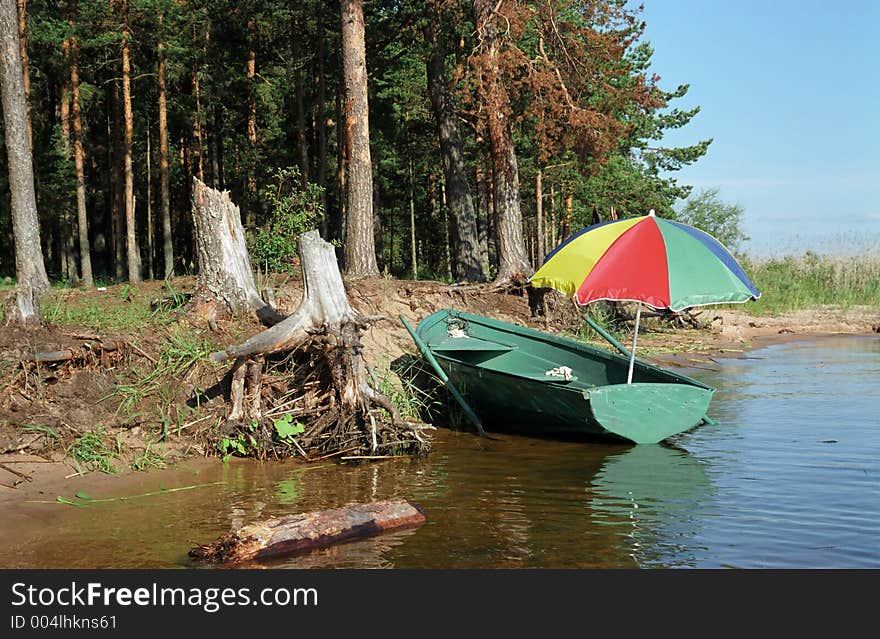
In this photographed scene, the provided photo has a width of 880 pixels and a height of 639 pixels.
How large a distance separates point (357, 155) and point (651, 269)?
8.83 meters

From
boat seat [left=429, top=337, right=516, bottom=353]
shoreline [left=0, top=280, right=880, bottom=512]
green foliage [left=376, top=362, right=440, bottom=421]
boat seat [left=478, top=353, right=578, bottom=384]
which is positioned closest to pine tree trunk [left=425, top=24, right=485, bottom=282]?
shoreline [left=0, top=280, right=880, bottom=512]

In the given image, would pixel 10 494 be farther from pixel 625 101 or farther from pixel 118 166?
pixel 118 166

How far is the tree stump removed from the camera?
1001cm

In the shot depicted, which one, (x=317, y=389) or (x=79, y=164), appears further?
(x=79, y=164)

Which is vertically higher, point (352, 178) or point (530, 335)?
point (352, 178)

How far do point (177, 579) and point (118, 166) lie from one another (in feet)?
88.9

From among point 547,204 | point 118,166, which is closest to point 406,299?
point 118,166

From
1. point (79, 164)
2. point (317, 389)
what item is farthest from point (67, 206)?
point (317, 389)

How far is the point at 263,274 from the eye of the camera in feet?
51.3

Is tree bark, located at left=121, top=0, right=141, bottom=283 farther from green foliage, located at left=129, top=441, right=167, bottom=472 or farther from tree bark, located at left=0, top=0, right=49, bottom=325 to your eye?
green foliage, located at left=129, top=441, right=167, bottom=472

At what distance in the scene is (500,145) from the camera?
61.8 feet

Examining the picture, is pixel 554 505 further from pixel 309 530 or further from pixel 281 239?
pixel 281 239

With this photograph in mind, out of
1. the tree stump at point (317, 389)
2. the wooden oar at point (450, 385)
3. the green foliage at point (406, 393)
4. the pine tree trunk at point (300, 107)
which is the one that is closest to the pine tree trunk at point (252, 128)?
the pine tree trunk at point (300, 107)

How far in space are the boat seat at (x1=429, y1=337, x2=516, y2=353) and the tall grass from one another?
656 inches
